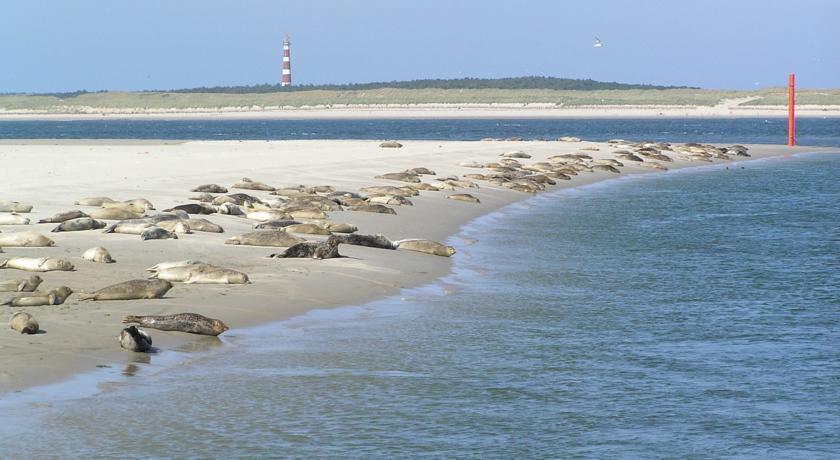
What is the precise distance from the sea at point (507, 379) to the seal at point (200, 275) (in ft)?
3.42

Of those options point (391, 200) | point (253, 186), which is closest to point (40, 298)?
point (391, 200)

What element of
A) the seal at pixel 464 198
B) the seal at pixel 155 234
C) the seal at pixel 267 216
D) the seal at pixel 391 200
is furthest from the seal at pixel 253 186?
the seal at pixel 155 234

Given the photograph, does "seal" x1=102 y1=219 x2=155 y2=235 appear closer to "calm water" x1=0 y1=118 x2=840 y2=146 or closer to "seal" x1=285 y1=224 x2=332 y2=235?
"seal" x1=285 y1=224 x2=332 y2=235

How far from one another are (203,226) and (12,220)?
7.03 ft

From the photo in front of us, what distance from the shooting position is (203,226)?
14266 millimetres

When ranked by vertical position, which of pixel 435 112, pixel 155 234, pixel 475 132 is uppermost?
pixel 435 112

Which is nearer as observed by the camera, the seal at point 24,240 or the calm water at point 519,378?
the calm water at point 519,378

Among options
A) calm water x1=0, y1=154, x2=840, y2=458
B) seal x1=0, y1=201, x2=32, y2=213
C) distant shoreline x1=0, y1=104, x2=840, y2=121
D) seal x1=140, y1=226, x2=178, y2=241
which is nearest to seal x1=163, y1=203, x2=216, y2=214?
seal x1=0, y1=201, x2=32, y2=213

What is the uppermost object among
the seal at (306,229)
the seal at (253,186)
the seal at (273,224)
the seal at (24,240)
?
the seal at (24,240)

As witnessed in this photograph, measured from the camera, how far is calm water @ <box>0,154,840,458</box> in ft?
21.8

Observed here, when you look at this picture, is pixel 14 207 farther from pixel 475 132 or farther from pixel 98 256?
pixel 475 132

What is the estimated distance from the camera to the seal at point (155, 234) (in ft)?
43.0

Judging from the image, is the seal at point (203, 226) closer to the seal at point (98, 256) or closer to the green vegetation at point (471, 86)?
the seal at point (98, 256)

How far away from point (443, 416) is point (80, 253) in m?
5.88
